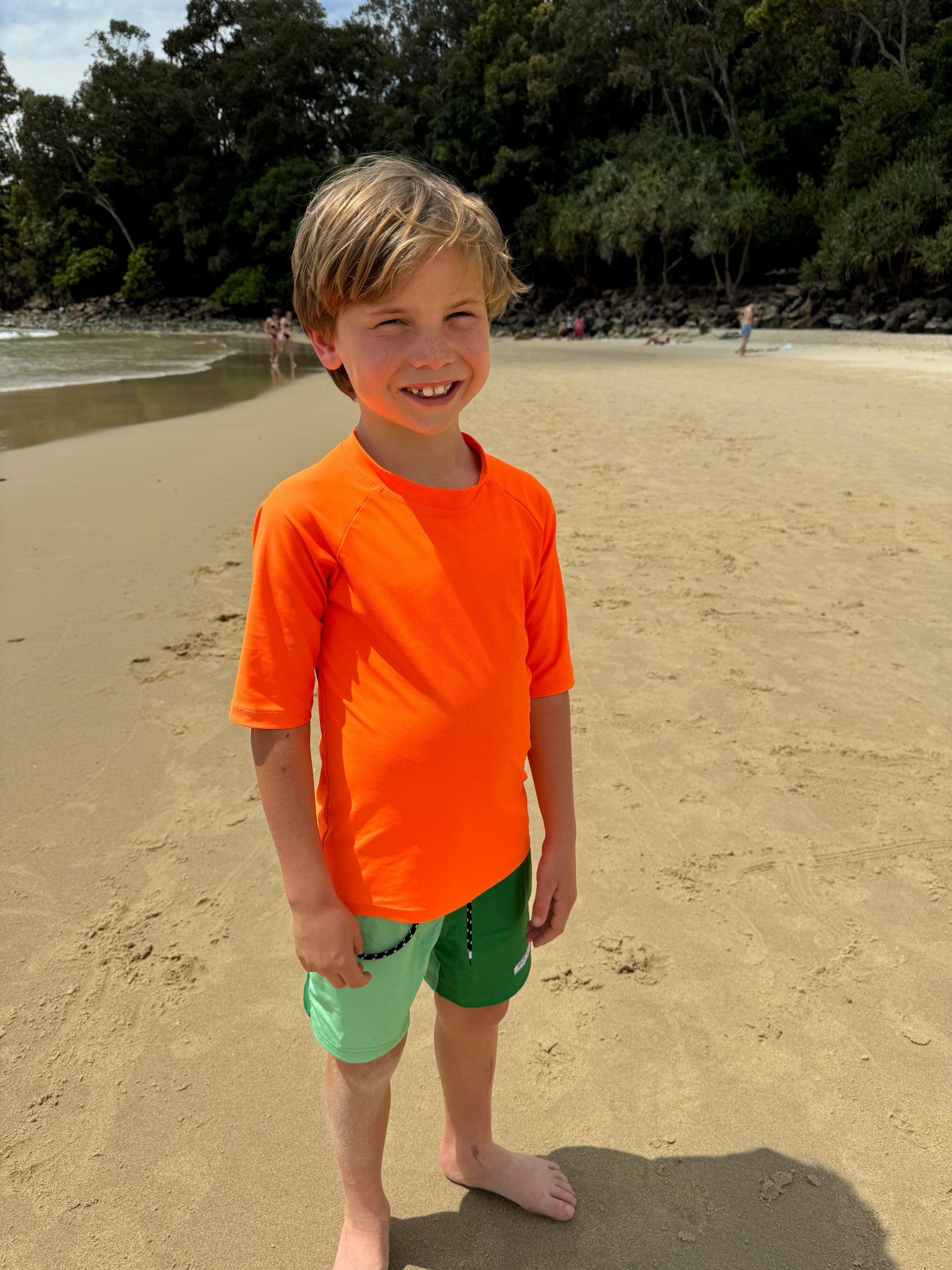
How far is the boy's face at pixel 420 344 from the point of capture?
1.10 m

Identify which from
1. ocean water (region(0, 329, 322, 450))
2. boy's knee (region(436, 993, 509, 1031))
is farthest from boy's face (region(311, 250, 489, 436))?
ocean water (region(0, 329, 322, 450))

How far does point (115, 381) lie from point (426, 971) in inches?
650

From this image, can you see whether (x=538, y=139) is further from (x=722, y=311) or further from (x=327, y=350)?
(x=327, y=350)

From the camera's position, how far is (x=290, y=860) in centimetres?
111

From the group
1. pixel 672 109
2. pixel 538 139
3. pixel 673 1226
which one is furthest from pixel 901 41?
pixel 673 1226

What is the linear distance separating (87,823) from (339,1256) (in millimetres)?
1619

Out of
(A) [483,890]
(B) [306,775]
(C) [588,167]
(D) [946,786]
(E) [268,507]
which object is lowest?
(D) [946,786]

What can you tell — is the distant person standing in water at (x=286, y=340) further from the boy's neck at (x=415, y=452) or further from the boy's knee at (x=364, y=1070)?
the boy's knee at (x=364, y=1070)

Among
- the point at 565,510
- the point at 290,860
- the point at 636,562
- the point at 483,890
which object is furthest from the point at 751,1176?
the point at 565,510

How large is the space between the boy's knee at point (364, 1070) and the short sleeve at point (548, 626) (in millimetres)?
628

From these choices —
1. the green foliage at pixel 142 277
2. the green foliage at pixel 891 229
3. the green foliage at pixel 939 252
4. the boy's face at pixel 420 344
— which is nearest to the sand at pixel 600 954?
the boy's face at pixel 420 344

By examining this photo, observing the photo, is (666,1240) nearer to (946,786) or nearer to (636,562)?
(946,786)

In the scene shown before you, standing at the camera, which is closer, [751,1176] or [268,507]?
[268,507]

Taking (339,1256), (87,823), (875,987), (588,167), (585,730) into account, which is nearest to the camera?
(339,1256)
